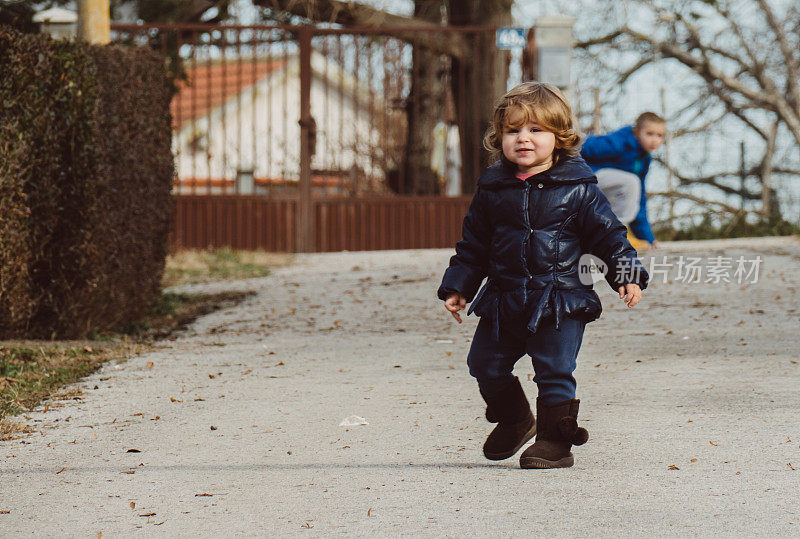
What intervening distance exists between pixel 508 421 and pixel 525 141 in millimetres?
1106

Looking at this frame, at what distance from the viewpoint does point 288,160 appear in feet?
53.2

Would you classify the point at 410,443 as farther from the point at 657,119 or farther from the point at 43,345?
the point at 657,119

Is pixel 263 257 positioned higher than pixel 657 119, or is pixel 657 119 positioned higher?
pixel 657 119

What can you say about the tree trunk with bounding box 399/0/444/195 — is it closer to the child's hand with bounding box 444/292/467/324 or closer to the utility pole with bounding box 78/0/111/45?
the utility pole with bounding box 78/0/111/45

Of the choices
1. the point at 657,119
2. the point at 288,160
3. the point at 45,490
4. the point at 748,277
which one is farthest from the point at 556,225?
the point at 288,160

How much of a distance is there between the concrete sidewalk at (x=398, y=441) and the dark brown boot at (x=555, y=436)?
0.06 m

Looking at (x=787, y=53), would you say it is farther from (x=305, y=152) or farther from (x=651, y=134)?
(x=651, y=134)

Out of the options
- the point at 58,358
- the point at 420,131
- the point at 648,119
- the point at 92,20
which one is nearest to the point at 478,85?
the point at 420,131

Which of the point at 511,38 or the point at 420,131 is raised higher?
the point at 511,38

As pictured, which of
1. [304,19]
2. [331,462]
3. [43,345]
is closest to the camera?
[331,462]

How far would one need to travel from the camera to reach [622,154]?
8.68m

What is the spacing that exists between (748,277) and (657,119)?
8.44 feet

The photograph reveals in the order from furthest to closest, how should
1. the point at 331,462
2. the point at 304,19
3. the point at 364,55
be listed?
the point at 304,19 < the point at 364,55 < the point at 331,462

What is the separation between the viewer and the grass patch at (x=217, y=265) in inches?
462
